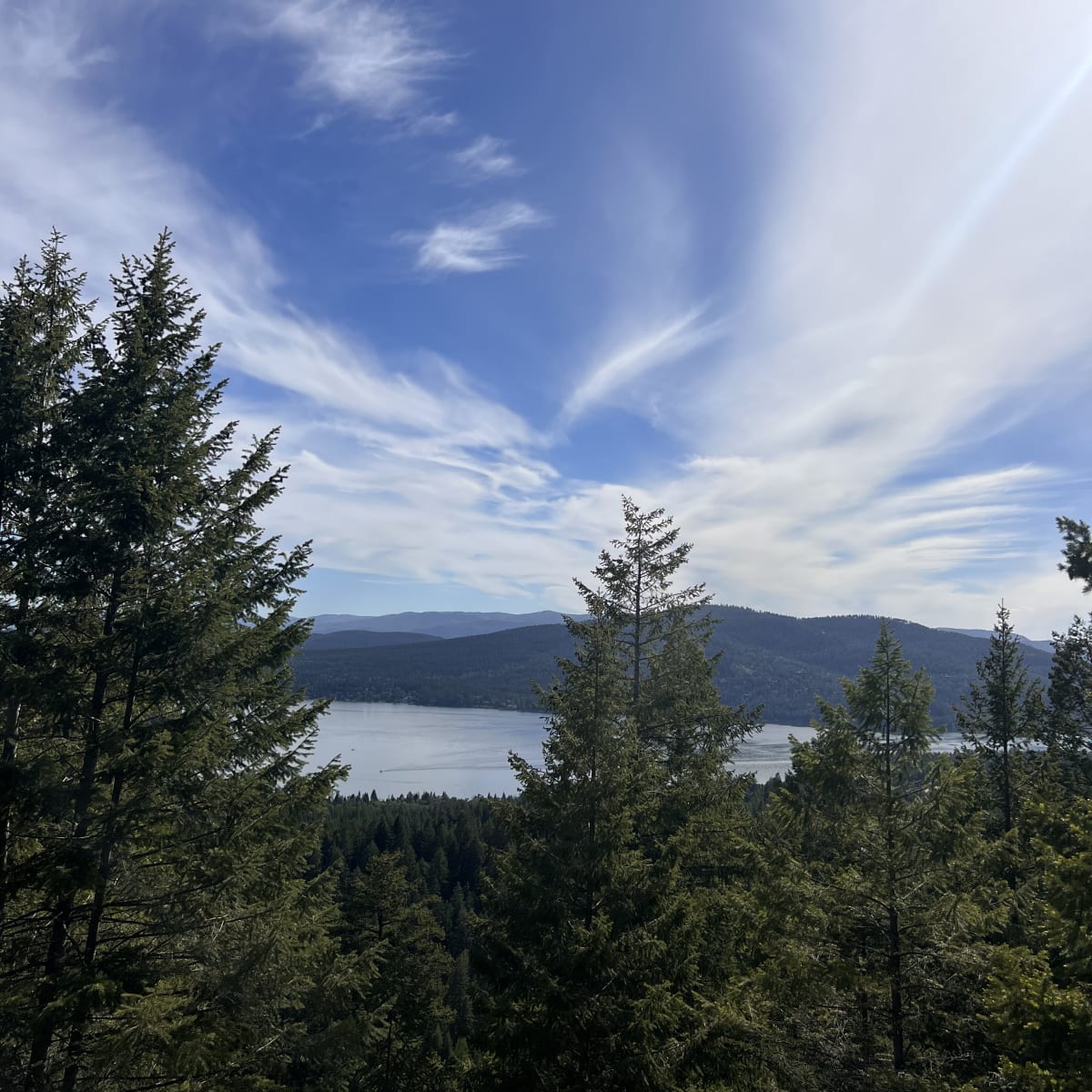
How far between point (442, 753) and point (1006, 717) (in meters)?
134

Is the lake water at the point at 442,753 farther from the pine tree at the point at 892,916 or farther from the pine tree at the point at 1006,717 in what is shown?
the pine tree at the point at 892,916

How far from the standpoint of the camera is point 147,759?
613 centimetres

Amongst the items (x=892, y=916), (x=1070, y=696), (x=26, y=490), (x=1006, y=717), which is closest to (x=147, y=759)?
(x=26, y=490)

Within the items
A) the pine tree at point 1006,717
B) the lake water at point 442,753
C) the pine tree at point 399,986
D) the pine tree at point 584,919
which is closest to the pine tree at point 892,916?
the pine tree at point 584,919

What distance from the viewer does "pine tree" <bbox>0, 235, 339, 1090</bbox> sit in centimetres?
609

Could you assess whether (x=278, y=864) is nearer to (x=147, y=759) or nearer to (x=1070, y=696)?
(x=147, y=759)

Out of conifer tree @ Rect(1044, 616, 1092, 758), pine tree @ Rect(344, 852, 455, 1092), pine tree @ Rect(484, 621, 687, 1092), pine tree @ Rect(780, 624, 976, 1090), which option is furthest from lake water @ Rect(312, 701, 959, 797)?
pine tree @ Rect(780, 624, 976, 1090)

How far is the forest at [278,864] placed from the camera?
20.1ft

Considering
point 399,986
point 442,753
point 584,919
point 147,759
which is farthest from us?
point 442,753

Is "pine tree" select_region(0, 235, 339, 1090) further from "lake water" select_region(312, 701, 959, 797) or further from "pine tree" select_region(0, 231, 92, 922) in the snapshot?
"lake water" select_region(312, 701, 959, 797)

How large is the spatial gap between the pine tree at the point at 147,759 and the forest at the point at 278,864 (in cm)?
3

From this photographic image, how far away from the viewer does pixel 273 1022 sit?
6.56m

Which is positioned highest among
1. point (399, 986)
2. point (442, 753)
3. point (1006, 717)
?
point (1006, 717)

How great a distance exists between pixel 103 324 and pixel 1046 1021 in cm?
1158
